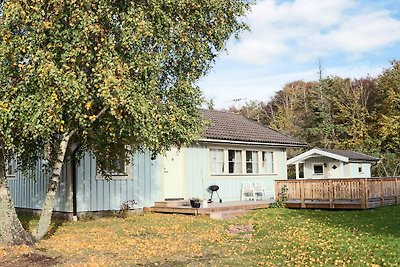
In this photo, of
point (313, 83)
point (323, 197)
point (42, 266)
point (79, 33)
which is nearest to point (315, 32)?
point (323, 197)

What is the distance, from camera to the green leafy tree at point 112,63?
8.16 m

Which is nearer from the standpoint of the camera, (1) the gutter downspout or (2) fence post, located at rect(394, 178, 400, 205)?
(1) the gutter downspout

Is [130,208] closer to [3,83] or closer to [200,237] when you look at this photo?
[200,237]

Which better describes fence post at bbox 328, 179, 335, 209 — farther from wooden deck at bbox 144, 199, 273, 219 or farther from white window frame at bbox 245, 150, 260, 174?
white window frame at bbox 245, 150, 260, 174

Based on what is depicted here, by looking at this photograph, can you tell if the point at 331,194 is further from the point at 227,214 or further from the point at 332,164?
the point at 332,164

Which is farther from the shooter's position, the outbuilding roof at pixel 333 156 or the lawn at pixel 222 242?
the outbuilding roof at pixel 333 156

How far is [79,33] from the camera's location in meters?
8.34

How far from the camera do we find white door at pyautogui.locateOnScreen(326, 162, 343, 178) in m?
28.0

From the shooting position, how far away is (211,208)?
15.3m

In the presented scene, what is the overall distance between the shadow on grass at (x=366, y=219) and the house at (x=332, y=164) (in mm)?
10454

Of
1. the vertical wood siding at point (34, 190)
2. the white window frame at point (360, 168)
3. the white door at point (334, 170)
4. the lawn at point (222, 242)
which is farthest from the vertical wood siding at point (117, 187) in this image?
the white window frame at point (360, 168)

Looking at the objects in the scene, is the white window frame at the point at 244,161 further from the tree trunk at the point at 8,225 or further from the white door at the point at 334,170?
the tree trunk at the point at 8,225

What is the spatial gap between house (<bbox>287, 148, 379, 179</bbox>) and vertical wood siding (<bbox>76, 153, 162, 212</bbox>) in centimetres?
1375

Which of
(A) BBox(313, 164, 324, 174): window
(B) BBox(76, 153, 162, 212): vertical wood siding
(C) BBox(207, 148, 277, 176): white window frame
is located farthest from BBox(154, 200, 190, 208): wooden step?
(A) BBox(313, 164, 324, 174): window
